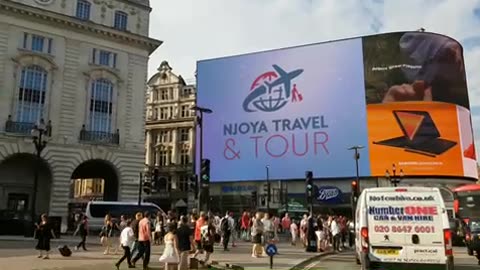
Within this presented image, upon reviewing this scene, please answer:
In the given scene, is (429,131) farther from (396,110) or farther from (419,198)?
(419,198)

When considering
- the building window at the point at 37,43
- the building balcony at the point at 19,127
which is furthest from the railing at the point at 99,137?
the building window at the point at 37,43

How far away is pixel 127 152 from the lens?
46.3m

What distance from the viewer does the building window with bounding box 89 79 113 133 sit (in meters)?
45.1

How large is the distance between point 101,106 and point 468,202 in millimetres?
31593

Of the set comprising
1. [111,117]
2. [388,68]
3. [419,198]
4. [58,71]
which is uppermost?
[388,68]

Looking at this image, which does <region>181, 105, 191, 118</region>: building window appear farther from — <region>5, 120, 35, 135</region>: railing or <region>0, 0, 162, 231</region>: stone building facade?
<region>5, 120, 35, 135</region>: railing

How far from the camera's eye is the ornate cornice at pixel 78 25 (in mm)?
40688

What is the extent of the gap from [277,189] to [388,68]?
19.1m

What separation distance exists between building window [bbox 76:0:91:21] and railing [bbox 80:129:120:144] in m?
10.3

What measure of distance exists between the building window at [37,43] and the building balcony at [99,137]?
741 cm

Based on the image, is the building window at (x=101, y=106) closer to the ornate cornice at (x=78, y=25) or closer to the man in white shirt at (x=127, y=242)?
the ornate cornice at (x=78, y=25)

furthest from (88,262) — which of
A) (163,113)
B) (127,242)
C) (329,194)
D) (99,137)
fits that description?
(163,113)

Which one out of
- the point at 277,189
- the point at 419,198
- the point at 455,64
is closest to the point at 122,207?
the point at 277,189

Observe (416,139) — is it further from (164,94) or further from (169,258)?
(169,258)
